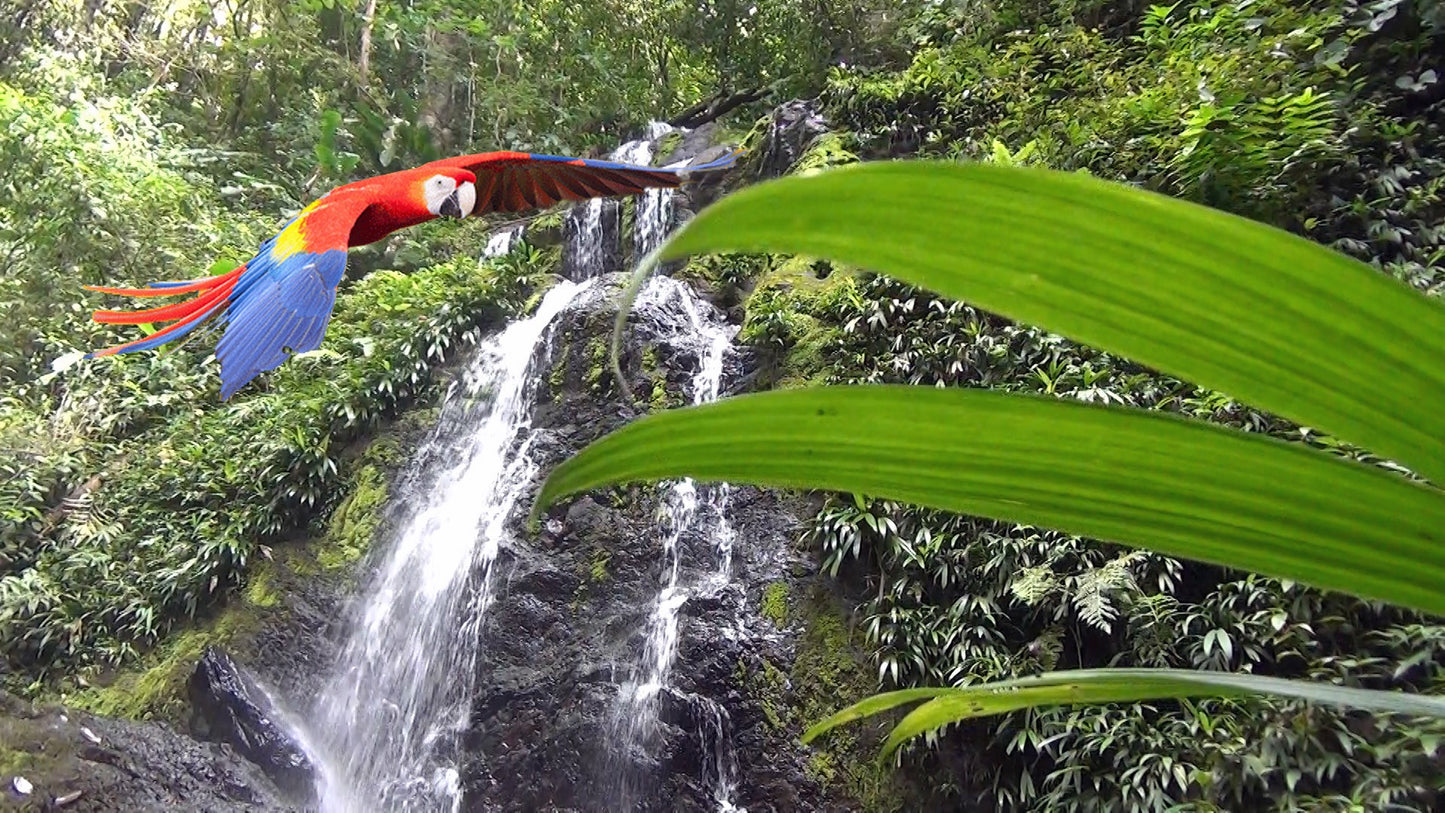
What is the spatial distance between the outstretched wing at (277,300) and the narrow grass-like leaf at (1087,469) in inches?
57.1

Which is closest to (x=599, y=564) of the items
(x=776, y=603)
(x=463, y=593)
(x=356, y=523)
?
(x=463, y=593)

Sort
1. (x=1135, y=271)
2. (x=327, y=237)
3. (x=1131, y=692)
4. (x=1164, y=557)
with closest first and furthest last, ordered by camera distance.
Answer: (x=1135, y=271) < (x=1131, y=692) < (x=327, y=237) < (x=1164, y=557)

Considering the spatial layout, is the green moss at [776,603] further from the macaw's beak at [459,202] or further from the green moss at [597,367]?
the macaw's beak at [459,202]

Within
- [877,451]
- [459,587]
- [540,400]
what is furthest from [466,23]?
[877,451]

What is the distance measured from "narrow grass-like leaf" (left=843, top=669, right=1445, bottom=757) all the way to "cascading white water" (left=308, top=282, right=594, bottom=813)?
3543 millimetres

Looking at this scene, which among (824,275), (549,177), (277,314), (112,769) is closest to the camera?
(277,314)

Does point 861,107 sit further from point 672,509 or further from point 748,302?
point 672,509

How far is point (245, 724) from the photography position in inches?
150

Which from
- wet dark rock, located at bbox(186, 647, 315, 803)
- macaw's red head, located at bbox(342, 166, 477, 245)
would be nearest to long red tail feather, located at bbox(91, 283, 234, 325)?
macaw's red head, located at bbox(342, 166, 477, 245)

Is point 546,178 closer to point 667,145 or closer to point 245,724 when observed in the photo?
point 245,724

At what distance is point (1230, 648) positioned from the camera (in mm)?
Answer: 2188

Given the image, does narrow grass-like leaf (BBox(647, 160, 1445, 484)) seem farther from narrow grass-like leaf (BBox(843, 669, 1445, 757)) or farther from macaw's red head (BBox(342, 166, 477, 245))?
macaw's red head (BBox(342, 166, 477, 245))

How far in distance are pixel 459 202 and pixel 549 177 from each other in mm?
296

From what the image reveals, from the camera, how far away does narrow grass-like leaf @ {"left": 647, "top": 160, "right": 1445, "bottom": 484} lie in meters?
0.20
